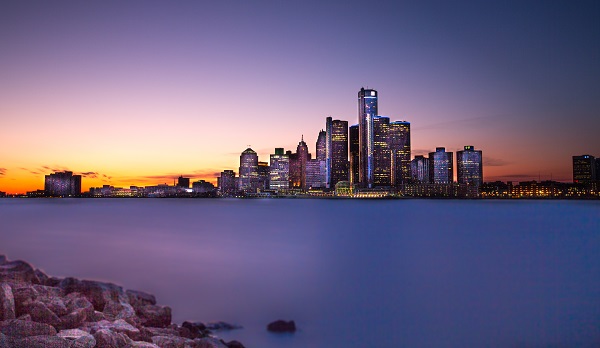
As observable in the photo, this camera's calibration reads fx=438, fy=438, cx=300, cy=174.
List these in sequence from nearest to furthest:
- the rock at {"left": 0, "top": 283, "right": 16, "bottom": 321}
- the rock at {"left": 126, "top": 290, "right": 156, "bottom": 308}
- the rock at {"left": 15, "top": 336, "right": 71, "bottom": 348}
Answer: the rock at {"left": 15, "top": 336, "right": 71, "bottom": 348} < the rock at {"left": 0, "top": 283, "right": 16, "bottom": 321} < the rock at {"left": 126, "top": 290, "right": 156, "bottom": 308}

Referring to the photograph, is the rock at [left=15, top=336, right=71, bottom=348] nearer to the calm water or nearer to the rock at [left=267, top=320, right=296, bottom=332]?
the calm water

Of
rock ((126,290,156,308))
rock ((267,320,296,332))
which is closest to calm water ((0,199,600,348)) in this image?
rock ((267,320,296,332))

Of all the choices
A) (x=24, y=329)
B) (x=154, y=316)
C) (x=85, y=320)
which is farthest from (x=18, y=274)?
(x=24, y=329)

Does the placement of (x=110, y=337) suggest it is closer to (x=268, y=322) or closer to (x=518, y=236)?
(x=268, y=322)

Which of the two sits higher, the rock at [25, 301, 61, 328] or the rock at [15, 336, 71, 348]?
the rock at [15, 336, 71, 348]

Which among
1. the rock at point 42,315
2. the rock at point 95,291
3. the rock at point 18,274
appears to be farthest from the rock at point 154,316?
the rock at point 18,274

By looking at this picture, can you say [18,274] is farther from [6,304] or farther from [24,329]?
[24,329]

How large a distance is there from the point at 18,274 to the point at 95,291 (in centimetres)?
374

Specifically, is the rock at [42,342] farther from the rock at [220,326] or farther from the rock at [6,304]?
the rock at [220,326]

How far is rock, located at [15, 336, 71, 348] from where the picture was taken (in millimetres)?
5691

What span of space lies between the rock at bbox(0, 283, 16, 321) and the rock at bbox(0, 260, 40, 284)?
4241 mm

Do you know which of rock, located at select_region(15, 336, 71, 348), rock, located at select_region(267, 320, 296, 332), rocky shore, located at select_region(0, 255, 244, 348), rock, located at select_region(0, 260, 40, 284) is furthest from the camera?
rock, located at select_region(0, 260, 40, 284)

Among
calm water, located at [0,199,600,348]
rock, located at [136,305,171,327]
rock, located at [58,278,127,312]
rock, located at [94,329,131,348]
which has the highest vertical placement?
rock, located at [94,329,131,348]

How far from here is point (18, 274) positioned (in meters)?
12.0
